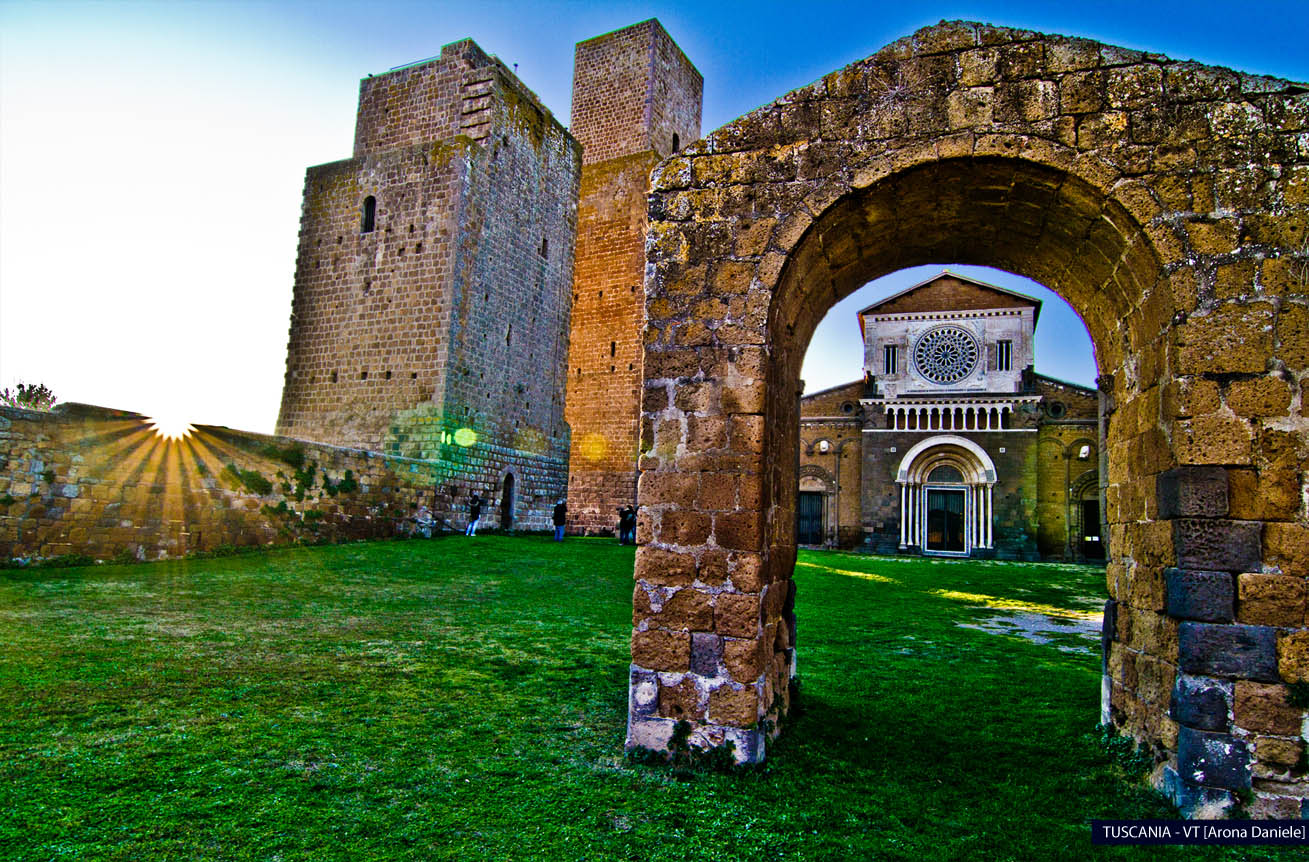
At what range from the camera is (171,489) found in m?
11.3

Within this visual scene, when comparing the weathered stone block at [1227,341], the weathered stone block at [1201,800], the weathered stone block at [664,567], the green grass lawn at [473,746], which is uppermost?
the weathered stone block at [1227,341]

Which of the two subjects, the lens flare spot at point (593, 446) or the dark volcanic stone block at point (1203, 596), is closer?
the dark volcanic stone block at point (1203, 596)

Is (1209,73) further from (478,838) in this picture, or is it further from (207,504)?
(207,504)

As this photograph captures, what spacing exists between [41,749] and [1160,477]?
6.00 metres

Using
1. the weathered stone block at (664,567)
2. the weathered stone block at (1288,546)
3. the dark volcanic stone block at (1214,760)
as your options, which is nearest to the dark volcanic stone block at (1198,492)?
the weathered stone block at (1288,546)

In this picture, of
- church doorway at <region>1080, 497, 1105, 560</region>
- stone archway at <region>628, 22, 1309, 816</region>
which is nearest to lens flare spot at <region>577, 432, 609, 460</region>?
church doorway at <region>1080, 497, 1105, 560</region>

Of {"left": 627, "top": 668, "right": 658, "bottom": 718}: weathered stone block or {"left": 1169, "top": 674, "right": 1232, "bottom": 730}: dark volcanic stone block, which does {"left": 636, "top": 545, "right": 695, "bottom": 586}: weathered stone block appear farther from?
{"left": 1169, "top": 674, "right": 1232, "bottom": 730}: dark volcanic stone block

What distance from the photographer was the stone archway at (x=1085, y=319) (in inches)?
138

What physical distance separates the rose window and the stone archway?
87.5ft

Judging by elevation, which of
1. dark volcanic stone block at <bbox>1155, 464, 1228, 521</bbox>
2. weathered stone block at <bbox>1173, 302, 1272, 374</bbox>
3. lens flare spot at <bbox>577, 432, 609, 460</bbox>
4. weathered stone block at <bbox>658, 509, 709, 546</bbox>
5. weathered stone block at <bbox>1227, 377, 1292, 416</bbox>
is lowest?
weathered stone block at <bbox>658, 509, 709, 546</bbox>

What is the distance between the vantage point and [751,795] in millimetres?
3654

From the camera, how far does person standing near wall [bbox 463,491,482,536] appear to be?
18.0 metres

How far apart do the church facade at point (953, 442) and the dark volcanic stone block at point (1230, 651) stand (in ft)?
85.6

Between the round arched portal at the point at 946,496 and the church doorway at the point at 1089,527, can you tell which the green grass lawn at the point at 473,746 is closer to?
the round arched portal at the point at 946,496
